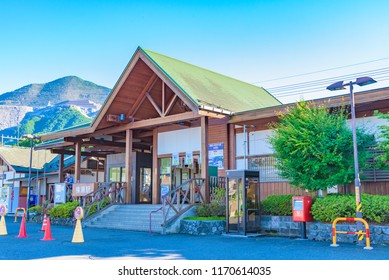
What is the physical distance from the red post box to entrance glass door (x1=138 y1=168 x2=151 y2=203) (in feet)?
41.1

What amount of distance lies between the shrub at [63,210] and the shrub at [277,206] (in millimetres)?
10036

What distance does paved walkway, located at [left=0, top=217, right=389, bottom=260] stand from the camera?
9.60 meters

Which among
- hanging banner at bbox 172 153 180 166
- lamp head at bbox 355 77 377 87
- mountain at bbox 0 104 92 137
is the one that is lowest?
hanging banner at bbox 172 153 180 166

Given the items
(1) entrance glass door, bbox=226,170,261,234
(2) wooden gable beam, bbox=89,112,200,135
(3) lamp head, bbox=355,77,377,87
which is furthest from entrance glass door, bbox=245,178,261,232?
(3) lamp head, bbox=355,77,377,87

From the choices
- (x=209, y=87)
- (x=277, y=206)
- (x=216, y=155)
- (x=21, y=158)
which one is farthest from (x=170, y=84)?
(x=21, y=158)

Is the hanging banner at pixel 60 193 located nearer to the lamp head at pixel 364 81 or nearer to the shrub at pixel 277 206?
the shrub at pixel 277 206

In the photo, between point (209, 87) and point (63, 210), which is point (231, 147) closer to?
point (209, 87)

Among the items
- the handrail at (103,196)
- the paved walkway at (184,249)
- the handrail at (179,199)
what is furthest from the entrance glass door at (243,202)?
the handrail at (103,196)

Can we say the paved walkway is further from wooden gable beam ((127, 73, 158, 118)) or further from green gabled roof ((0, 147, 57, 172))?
green gabled roof ((0, 147, 57, 172))

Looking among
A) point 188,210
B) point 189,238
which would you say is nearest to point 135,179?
point 188,210

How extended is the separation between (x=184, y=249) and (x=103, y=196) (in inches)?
379

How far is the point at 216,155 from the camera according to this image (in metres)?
19.4

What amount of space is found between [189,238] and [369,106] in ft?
26.8

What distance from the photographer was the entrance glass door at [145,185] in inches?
959
